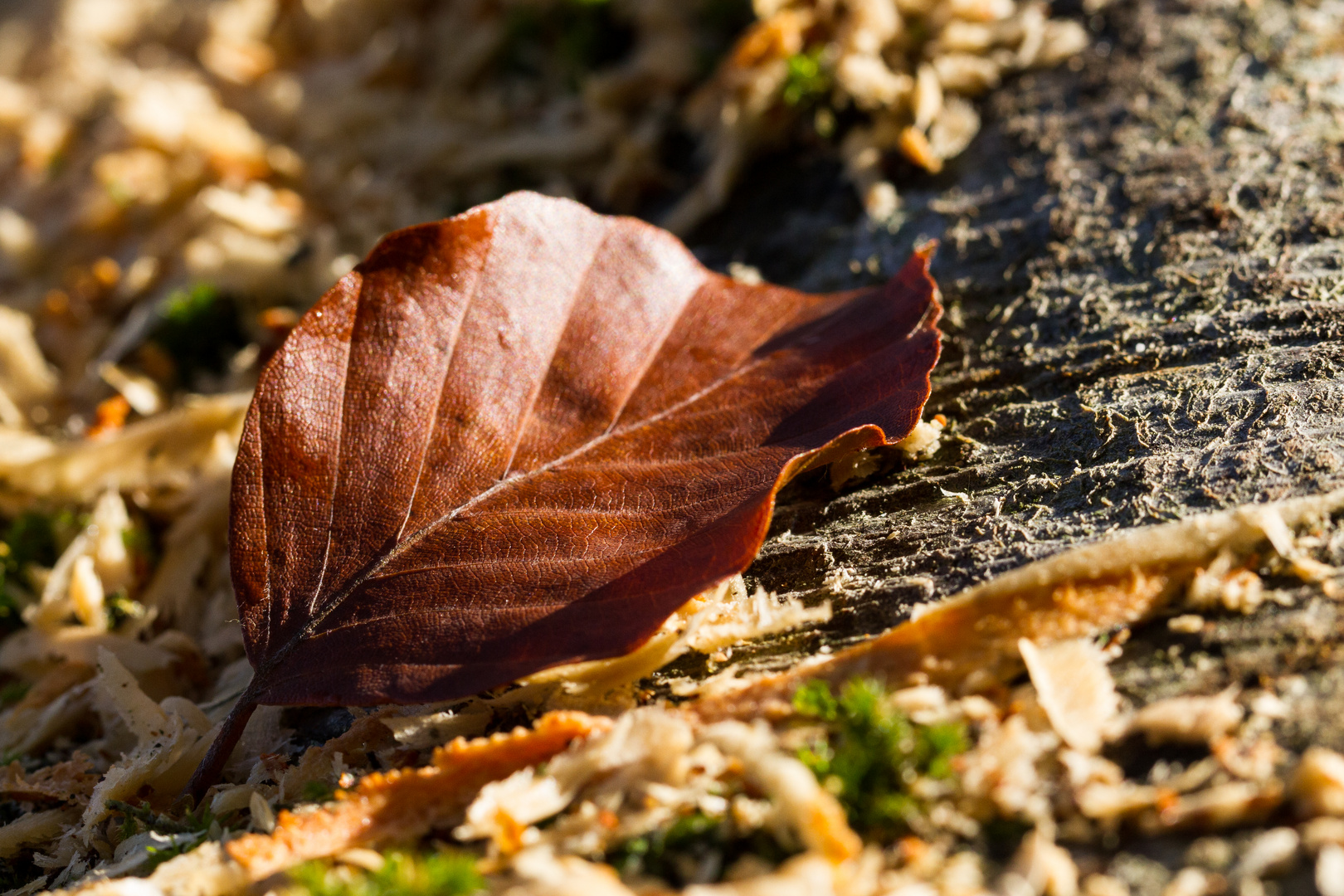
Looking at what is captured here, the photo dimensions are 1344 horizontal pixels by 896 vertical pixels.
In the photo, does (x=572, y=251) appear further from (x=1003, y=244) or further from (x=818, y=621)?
(x=1003, y=244)

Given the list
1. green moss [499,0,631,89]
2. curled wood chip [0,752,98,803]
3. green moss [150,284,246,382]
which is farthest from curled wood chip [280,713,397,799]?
green moss [499,0,631,89]

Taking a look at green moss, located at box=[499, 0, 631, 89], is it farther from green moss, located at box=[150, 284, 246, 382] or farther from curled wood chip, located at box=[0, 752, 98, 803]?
curled wood chip, located at box=[0, 752, 98, 803]

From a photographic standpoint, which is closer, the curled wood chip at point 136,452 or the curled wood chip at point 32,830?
the curled wood chip at point 32,830

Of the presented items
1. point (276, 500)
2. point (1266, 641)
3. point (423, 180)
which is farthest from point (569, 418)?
point (423, 180)

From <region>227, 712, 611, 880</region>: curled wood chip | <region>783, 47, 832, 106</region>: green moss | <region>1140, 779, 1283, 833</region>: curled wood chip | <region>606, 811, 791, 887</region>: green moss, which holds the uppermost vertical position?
<region>783, 47, 832, 106</region>: green moss

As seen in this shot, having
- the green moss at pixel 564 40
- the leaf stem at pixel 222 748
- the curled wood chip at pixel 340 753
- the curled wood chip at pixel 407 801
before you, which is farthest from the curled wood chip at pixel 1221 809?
the green moss at pixel 564 40

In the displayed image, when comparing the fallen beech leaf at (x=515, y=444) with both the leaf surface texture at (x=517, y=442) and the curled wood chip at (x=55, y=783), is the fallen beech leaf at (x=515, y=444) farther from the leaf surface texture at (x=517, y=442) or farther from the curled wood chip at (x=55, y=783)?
the curled wood chip at (x=55, y=783)
